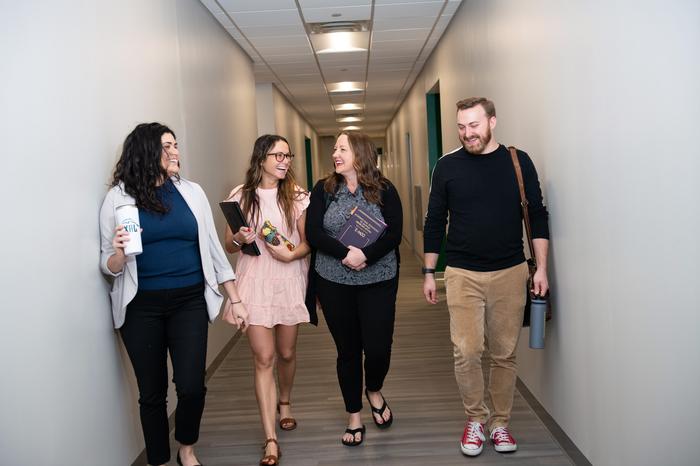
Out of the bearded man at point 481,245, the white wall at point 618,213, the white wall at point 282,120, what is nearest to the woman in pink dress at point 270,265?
the bearded man at point 481,245

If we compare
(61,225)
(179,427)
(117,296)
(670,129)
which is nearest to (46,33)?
(61,225)

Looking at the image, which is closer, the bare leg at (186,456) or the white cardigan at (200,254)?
the white cardigan at (200,254)

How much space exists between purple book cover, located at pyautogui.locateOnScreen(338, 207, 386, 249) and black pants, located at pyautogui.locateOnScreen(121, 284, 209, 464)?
750 mm

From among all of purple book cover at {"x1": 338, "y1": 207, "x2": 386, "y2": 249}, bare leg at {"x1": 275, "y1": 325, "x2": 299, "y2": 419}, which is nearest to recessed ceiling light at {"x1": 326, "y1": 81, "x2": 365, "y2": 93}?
bare leg at {"x1": 275, "y1": 325, "x2": 299, "y2": 419}

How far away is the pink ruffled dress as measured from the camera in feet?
11.3

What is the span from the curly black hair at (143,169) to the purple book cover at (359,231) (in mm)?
896

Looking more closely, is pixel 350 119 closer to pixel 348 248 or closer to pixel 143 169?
pixel 348 248

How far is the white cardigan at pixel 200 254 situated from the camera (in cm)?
286

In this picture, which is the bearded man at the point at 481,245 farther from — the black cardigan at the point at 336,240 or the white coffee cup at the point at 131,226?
the white coffee cup at the point at 131,226

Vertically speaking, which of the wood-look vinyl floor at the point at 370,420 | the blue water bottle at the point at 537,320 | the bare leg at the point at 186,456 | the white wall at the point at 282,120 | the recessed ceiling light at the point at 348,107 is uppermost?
the recessed ceiling light at the point at 348,107

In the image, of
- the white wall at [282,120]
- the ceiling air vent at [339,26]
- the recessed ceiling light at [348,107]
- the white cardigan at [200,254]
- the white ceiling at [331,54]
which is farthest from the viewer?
the recessed ceiling light at [348,107]

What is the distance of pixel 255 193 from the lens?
3516mm

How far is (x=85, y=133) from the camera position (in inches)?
114

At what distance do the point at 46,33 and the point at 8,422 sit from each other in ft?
4.62
